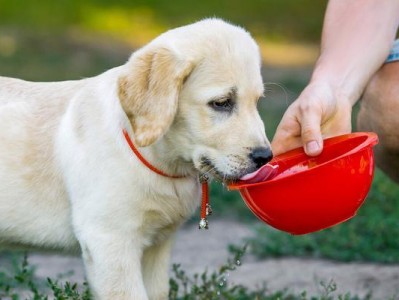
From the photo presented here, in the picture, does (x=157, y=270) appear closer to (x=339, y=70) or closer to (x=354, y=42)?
(x=339, y=70)

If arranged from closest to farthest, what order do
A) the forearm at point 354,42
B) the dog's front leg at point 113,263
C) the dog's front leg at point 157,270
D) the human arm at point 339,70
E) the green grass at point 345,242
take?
the dog's front leg at point 113,263, the human arm at point 339,70, the dog's front leg at point 157,270, the forearm at point 354,42, the green grass at point 345,242

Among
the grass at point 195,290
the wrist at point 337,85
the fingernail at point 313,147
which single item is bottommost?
the grass at point 195,290

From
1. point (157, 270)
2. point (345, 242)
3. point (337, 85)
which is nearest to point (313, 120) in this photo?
point (337, 85)

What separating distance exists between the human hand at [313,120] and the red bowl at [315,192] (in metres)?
0.12

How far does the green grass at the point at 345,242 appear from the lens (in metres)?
5.37

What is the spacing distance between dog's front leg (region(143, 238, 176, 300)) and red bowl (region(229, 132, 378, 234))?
58cm

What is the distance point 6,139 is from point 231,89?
105 centimetres

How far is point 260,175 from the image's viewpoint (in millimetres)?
3506

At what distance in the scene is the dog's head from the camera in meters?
3.43

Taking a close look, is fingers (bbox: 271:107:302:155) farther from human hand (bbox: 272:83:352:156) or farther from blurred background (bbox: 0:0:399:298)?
blurred background (bbox: 0:0:399:298)

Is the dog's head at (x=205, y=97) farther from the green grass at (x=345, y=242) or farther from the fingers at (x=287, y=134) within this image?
the green grass at (x=345, y=242)

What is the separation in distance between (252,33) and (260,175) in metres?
12.7

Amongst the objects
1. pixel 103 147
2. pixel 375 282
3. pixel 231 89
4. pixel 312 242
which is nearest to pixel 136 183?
pixel 103 147

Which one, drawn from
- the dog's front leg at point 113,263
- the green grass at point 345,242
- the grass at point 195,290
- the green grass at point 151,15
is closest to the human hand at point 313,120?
the grass at point 195,290
